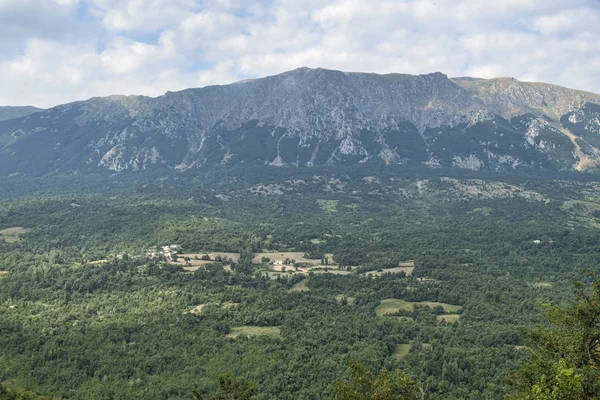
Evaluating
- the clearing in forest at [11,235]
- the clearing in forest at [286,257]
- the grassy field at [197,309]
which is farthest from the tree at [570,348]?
the clearing in forest at [11,235]

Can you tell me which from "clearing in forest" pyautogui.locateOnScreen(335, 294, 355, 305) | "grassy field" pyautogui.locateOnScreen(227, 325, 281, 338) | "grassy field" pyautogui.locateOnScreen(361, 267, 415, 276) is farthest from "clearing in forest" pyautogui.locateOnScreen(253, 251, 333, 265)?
"grassy field" pyautogui.locateOnScreen(227, 325, 281, 338)

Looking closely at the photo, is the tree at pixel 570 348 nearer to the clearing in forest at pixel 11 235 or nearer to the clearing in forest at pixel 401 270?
the clearing in forest at pixel 401 270

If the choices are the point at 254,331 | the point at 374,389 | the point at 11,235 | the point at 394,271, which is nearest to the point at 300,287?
the point at 394,271

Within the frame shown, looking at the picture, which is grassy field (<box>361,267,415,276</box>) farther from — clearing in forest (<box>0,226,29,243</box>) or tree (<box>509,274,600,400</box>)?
clearing in forest (<box>0,226,29,243</box>)

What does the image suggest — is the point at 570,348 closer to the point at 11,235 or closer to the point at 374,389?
the point at 374,389

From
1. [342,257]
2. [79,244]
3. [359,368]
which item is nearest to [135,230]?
[79,244]
